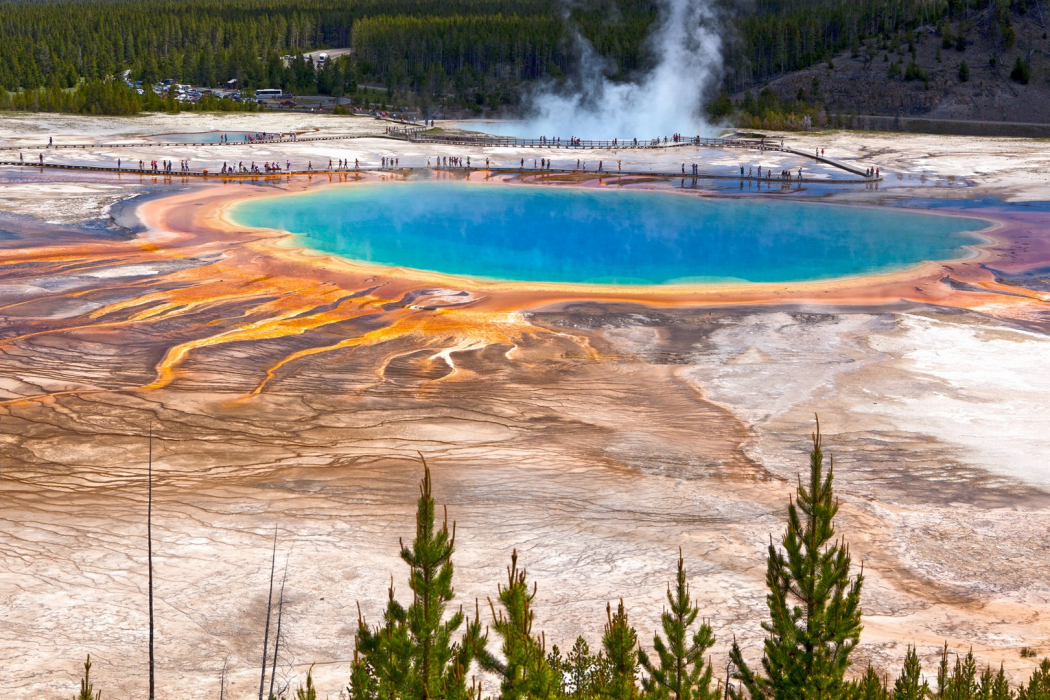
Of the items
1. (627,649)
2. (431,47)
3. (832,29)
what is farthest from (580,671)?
(832,29)

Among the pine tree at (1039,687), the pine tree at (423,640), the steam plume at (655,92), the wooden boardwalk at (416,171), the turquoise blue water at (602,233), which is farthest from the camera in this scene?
the steam plume at (655,92)

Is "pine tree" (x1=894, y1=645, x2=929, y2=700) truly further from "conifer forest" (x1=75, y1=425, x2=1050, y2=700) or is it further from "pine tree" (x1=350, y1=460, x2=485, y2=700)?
"pine tree" (x1=350, y1=460, x2=485, y2=700)

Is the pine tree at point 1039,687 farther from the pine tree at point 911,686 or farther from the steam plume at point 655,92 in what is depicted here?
the steam plume at point 655,92

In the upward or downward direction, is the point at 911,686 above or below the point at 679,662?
below

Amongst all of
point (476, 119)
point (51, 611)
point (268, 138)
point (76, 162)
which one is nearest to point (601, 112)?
point (476, 119)

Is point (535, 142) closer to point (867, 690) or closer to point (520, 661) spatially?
point (867, 690)

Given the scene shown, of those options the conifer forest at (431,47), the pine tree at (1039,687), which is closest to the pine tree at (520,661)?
the pine tree at (1039,687)
